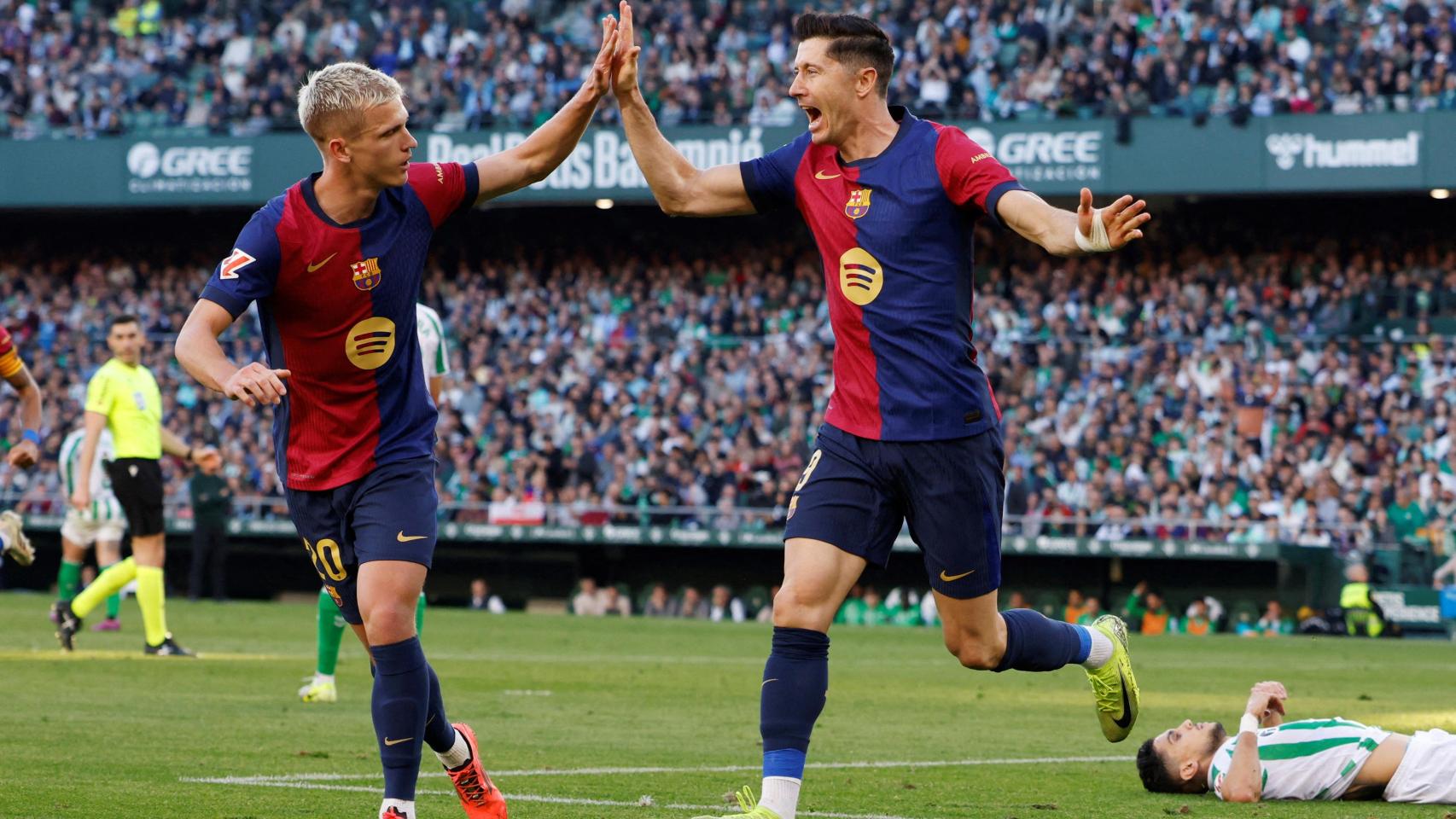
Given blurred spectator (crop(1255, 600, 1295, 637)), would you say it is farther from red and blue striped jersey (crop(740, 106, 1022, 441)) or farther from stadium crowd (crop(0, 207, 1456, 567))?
red and blue striped jersey (crop(740, 106, 1022, 441))

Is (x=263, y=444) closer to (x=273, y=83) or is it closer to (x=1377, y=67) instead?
(x=273, y=83)

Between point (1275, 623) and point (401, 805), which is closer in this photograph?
point (401, 805)

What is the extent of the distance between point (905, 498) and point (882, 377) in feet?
1.34

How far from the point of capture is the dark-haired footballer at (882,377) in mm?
6215

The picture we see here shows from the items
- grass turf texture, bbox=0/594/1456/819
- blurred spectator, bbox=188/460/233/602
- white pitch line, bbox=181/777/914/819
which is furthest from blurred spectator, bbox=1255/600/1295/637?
white pitch line, bbox=181/777/914/819

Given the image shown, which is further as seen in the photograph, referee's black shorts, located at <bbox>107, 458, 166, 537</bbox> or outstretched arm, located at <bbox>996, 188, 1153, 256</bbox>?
referee's black shorts, located at <bbox>107, 458, 166, 537</bbox>

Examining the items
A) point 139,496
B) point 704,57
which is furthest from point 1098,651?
point 704,57

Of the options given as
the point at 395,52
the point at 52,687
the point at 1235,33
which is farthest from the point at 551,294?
the point at 52,687

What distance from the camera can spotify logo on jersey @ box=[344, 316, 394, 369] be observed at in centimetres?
634

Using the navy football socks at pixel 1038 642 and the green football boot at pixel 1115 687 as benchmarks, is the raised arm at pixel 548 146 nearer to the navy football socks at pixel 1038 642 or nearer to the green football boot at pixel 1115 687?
the navy football socks at pixel 1038 642

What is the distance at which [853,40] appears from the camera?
6.50 metres

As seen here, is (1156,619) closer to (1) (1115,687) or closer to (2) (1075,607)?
(2) (1075,607)

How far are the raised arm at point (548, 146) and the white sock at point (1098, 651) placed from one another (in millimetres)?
2683

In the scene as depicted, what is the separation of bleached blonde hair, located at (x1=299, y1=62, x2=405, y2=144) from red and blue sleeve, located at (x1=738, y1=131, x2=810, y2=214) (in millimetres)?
1225
